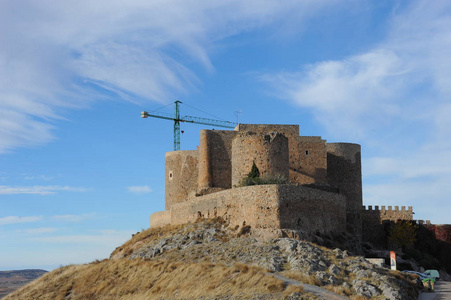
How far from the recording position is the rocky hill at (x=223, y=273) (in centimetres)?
2630

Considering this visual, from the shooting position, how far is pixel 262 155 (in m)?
41.6

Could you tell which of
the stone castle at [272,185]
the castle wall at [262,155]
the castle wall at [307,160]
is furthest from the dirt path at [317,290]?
the castle wall at [307,160]

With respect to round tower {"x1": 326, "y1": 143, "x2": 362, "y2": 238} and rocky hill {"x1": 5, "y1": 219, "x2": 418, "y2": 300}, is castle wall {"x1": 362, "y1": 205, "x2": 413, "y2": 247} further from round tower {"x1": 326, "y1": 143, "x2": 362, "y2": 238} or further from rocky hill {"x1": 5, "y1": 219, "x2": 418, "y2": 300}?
rocky hill {"x1": 5, "y1": 219, "x2": 418, "y2": 300}

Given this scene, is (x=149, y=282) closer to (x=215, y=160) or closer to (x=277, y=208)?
(x=277, y=208)

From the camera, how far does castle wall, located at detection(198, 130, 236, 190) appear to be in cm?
4853

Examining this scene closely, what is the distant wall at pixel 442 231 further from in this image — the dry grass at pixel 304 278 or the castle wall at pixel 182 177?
the dry grass at pixel 304 278

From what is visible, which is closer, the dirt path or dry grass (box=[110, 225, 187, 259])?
the dirt path

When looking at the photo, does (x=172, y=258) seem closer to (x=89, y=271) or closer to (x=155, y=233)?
(x=89, y=271)

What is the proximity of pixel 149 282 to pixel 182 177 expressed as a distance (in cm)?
2040

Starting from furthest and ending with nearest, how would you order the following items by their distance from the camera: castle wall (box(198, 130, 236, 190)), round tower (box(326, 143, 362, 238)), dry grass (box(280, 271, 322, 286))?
round tower (box(326, 143, 362, 238)) → castle wall (box(198, 130, 236, 190)) → dry grass (box(280, 271, 322, 286))

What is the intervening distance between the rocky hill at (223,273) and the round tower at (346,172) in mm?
16400

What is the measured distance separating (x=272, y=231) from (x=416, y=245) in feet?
→ 72.0

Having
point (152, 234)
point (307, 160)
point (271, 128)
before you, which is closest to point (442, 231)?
point (307, 160)

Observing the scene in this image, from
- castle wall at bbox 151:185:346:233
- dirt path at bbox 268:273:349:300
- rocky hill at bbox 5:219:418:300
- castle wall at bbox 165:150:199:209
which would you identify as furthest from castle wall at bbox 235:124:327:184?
dirt path at bbox 268:273:349:300
